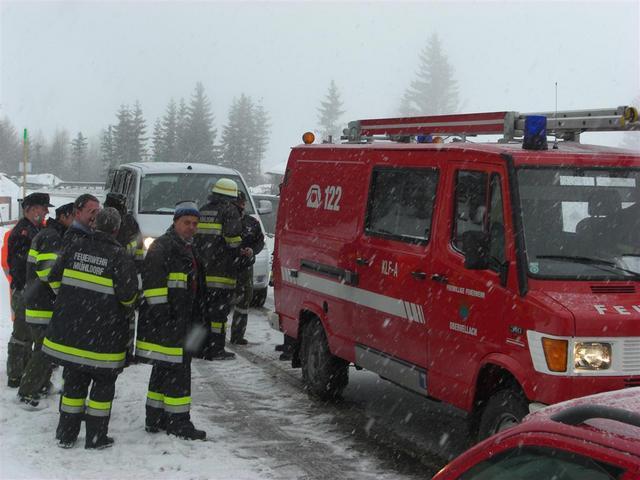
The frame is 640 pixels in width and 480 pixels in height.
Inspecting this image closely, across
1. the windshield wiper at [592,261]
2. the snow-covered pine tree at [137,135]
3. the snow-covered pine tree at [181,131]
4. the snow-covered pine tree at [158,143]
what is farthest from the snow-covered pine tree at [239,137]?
the windshield wiper at [592,261]

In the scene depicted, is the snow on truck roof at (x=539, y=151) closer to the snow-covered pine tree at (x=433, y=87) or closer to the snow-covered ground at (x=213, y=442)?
the snow-covered ground at (x=213, y=442)

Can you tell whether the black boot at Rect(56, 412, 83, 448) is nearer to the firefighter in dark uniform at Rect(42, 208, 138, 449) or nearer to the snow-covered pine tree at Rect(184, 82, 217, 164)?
the firefighter in dark uniform at Rect(42, 208, 138, 449)

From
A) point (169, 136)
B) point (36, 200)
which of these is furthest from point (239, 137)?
point (36, 200)

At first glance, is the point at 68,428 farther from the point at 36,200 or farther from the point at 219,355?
the point at 219,355

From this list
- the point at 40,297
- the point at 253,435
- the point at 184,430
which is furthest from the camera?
the point at 40,297

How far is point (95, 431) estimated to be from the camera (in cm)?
663

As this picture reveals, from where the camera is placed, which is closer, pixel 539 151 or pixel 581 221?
pixel 581 221

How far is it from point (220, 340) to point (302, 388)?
145 cm

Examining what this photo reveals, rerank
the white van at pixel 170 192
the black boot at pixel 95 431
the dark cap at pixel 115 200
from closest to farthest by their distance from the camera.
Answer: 1. the black boot at pixel 95 431
2. the dark cap at pixel 115 200
3. the white van at pixel 170 192

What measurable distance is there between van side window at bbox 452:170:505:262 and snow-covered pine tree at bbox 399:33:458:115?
253 feet

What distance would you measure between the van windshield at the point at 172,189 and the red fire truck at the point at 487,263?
5265 mm

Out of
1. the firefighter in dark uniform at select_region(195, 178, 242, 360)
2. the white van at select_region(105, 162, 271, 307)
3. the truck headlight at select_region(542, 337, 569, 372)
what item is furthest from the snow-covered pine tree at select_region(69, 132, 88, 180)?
the truck headlight at select_region(542, 337, 569, 372)

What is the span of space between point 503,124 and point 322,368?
2.77 meters

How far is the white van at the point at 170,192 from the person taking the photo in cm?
1276
